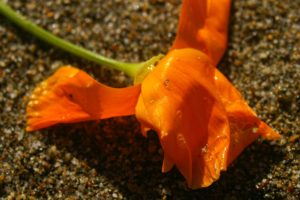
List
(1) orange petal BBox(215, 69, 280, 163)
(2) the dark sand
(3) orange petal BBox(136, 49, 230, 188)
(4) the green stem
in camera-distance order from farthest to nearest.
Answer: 1. (4) the green stem
2. (2) the dark sand
3. (1) orange petal BBox(215, 69, 280, 163)
4. (3) orange petal BBox(136, 49, 230, 188)

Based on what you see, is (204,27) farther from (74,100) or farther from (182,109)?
(74,100)

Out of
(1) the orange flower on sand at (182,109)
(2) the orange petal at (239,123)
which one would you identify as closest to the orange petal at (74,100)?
(1) the orange flower on sand at (182,109)

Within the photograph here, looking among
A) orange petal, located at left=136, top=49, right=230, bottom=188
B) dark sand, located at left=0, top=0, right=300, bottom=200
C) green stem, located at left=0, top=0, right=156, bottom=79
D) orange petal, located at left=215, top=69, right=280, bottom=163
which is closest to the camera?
orange petal, located at left=136, top=49, right=230, bottom=188

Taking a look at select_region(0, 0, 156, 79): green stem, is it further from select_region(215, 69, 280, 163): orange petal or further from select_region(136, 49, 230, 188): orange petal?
select_region(215, 69, 280, 163): orange petal

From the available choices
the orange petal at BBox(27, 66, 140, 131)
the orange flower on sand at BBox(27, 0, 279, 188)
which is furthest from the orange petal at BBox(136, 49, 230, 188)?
the orange petal at BBox(27, 66, 140, 131)

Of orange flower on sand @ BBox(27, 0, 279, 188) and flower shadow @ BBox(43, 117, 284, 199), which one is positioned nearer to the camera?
orange flower on sand @ BBox(27, 0, 279, 188)

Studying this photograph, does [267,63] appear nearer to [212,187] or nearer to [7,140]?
[212,187]

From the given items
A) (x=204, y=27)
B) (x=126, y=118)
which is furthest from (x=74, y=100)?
(x=204, y=27)
